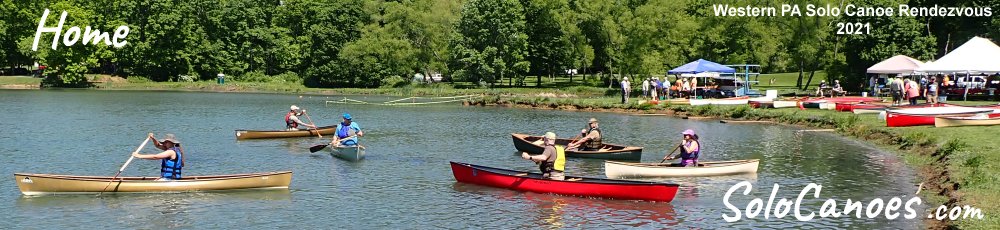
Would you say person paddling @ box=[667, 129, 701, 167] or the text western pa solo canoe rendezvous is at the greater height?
the text western pa solo canoe rendezvous

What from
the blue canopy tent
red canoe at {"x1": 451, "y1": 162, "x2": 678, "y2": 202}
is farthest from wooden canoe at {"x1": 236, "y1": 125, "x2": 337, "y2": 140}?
the blue canopy tent

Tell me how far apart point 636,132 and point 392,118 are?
1865 cm

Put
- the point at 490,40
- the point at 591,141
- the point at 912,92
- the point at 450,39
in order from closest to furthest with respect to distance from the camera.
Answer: the point at 591,141, the point at 912,92, the point at 490,40, the point at 450,39

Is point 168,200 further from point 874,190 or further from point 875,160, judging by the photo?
point 875,160

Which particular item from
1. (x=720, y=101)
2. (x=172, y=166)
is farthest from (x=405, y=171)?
(x=720, y=101)

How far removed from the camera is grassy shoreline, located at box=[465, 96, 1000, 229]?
23.0 metres

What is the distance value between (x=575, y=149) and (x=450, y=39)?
62.3 m

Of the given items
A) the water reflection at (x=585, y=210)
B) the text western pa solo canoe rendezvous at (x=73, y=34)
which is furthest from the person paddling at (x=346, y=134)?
the text western pa solo canoe rendezvous at (x=73, y=34)

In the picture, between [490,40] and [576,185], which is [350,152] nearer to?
[576,185]

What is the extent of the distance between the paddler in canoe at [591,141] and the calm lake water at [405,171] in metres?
0.61

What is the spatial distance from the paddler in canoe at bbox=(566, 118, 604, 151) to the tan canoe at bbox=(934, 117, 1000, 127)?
15.4 m

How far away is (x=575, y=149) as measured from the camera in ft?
118

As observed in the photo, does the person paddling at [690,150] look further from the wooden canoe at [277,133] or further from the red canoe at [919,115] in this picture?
the wooden canoe at [277,133]

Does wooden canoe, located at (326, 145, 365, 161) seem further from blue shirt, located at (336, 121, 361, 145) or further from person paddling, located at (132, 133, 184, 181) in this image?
person paddling, located at (132, 133, 184, 181)
